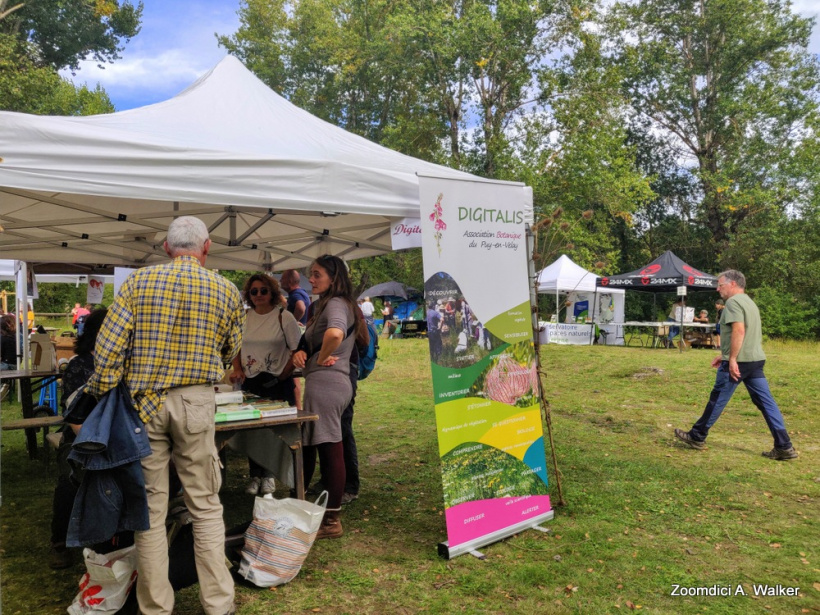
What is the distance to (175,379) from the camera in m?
2.69

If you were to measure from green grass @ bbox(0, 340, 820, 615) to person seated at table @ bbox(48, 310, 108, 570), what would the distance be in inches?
4.7

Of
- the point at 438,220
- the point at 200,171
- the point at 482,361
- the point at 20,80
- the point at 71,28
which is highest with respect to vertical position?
the point at 71,28

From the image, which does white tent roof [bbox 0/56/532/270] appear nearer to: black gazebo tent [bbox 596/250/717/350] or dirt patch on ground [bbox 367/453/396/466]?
dirt patch on ground [bbox 367/453/396/466]

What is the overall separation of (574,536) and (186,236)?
9.91ft

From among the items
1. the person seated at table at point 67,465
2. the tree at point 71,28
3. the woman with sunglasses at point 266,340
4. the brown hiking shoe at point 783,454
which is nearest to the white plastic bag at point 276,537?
the person seated at table at point 67,465

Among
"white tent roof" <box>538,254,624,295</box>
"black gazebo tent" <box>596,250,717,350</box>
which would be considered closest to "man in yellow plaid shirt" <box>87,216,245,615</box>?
"black gazebo tent" <box>596,250,717,350</box>

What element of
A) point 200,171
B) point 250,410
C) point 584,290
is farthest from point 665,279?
point 200,171

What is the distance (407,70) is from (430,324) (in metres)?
25.7

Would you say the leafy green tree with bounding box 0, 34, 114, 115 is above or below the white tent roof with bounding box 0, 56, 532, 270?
above

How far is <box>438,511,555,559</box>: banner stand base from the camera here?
3.63m

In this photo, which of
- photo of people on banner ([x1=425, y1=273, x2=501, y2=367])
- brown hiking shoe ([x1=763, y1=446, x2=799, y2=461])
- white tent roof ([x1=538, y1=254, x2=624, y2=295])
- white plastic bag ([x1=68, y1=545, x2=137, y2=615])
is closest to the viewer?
white plastic bag ([x1=68, y1=545, x2=137, y2=615])

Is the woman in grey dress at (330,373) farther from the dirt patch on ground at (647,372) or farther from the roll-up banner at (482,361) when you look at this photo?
the dirt patch on ground at (647,372)

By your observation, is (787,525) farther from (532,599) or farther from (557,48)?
(557,48)

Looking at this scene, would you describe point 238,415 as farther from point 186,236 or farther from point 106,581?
point 186,236
